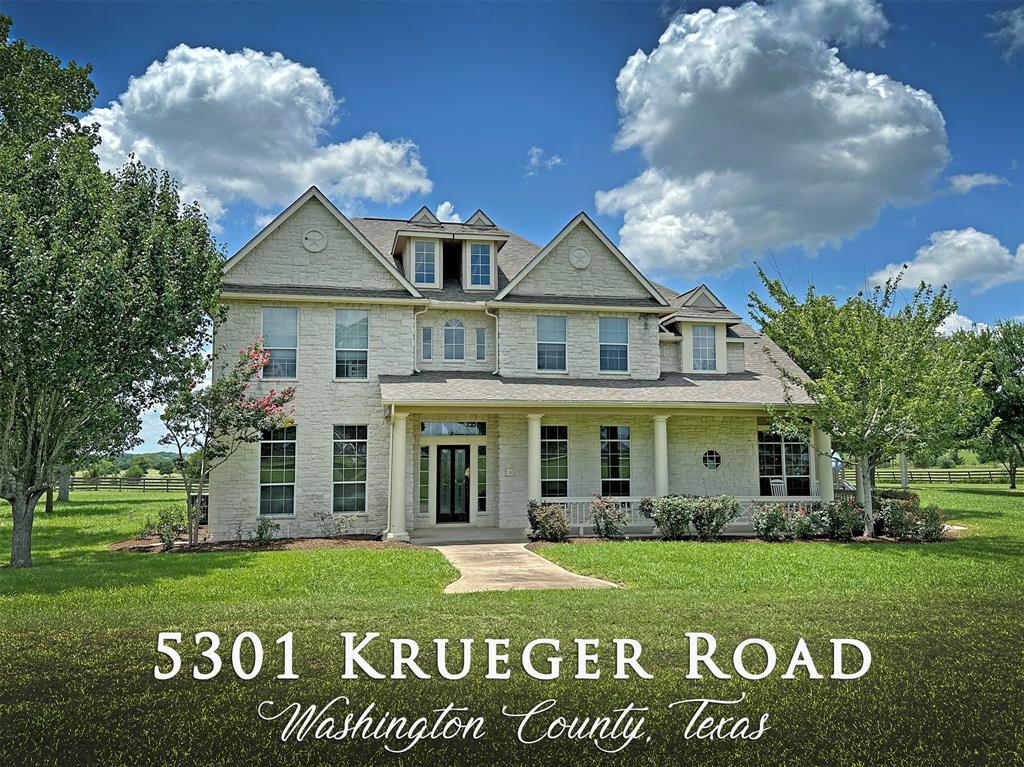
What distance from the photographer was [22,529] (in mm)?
13992

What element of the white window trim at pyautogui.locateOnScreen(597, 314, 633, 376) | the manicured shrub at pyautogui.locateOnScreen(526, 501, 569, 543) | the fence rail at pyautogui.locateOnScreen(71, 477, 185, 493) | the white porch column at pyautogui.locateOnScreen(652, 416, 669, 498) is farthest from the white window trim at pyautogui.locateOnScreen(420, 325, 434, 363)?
the fence rail at pyautogui.locateOnScreen(71, 477, 185, 493)

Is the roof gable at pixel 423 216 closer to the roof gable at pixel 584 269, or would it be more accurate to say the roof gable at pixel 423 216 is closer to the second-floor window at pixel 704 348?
the roof gable at pixel 584 269

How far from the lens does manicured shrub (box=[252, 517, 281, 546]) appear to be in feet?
57.0

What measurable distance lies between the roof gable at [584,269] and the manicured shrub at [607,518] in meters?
6.34

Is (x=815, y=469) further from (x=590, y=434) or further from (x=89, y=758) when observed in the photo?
(x=89, y=758)

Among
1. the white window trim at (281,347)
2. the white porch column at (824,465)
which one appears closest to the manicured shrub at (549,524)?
the white window trim at (281,347)

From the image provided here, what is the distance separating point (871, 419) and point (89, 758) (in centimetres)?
1802

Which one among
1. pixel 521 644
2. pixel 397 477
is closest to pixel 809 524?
pixel 397 477

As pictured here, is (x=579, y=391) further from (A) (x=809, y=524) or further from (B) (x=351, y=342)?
(A) (x=809, y=524)

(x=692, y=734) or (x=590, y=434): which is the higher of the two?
(x=590, y=434)

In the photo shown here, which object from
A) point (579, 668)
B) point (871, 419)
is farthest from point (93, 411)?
point (871, 419)

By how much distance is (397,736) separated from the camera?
217 inches

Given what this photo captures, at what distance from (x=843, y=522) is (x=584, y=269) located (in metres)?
9.76

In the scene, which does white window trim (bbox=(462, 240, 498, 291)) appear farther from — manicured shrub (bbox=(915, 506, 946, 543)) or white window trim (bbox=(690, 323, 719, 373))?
manicured shrub (bbox=(915, 506, 946, 543))
